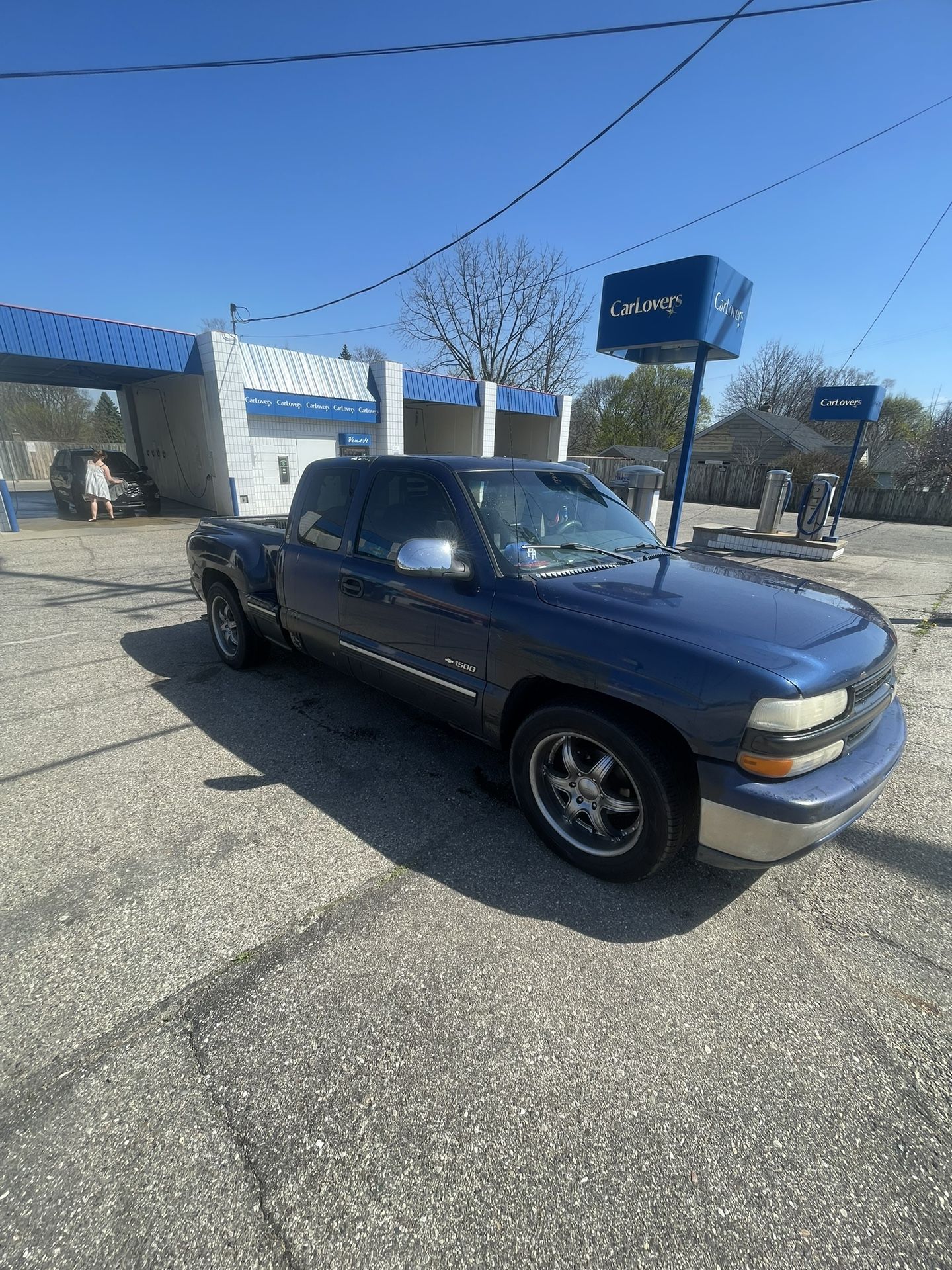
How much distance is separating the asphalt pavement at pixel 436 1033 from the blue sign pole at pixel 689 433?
653 cm

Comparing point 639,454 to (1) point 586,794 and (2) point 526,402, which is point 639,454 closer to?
(2) point 526,402

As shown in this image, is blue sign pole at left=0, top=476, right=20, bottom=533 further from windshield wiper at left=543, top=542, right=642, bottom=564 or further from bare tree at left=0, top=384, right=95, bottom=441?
bare tree at left=0, top=384, right=95, bottom=441

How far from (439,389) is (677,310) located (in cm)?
1386

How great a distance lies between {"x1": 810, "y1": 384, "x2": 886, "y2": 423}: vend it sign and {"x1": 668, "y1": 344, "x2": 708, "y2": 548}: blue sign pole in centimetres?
928

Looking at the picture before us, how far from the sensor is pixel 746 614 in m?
2.44

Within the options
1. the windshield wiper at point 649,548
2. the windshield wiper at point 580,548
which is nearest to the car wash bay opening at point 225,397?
the windshield wiper at point 649,548

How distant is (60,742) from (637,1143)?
157 inches

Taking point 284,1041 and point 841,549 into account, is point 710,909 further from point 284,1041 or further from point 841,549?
point 841,549

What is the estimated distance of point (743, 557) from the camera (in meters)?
12.1

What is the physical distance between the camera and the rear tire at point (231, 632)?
190 inches

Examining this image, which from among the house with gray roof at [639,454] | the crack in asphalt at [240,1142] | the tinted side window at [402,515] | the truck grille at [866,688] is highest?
the house with gray roof at [639,454]

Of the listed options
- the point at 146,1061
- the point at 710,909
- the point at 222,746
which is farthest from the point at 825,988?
the point at 222,746

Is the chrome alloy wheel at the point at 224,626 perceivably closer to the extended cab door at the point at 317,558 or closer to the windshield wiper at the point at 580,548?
the extended cab door at the point at 317,558

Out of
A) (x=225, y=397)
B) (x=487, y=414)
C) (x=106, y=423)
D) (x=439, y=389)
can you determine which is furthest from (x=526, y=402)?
(x=106, y=423)
